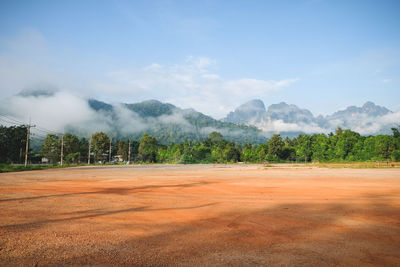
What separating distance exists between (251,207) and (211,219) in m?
2.07

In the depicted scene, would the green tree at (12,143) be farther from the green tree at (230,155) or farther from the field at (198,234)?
the field at (198,234)

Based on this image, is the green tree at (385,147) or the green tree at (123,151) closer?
the green tree at (385,147)

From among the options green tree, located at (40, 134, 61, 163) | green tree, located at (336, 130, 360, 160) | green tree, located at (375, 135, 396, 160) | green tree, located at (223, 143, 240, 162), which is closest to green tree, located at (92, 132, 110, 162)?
green tree, located at (40, 134, 61, 163)

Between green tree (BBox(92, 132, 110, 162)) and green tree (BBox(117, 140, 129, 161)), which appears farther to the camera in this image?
green tree (BBox(117, 140, 129, 161))

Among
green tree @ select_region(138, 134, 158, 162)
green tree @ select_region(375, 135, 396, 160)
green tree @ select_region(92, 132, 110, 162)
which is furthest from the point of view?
green tree @ select_region(138, 134, 158, 162)

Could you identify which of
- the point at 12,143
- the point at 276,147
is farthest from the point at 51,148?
the point at 276,147

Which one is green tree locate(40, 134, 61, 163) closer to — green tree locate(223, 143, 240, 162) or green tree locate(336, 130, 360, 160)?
green tree locate(223, 143, 240, 162)

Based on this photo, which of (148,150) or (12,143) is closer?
(12,143)

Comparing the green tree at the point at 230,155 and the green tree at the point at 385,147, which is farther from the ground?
the green tree at the point at 385,147

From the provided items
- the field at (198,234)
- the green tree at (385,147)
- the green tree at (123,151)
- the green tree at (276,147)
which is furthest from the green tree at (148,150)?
the field at (198,234)

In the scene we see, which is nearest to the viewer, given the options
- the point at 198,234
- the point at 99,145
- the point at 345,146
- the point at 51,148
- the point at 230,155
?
the point at 198,234

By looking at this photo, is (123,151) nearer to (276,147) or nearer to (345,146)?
(276,147)

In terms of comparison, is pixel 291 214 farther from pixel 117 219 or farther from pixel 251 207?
pixel 117 219

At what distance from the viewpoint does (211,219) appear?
5895 millimetres
